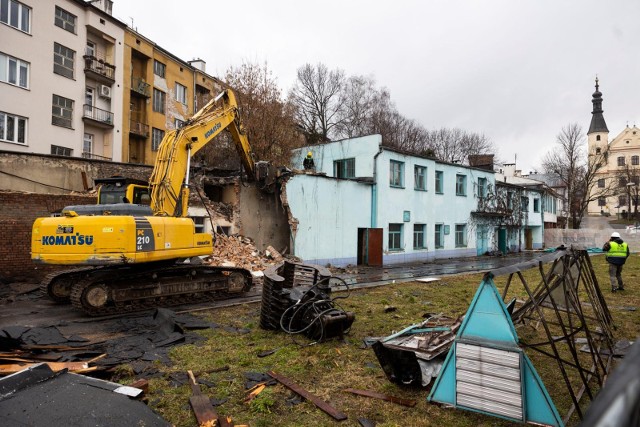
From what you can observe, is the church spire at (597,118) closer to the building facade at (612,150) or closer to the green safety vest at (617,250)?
the building facade at (612,150)

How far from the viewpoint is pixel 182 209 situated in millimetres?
11211

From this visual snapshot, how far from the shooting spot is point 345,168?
2458cm

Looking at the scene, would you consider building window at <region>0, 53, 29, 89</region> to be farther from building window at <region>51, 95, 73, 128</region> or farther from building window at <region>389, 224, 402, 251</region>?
building window at <region>389, 224, 402, 251</region>

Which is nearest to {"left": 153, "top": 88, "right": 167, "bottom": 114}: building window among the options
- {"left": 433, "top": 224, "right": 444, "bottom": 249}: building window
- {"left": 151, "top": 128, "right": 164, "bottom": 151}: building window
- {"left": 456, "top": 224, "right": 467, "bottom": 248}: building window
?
{"left": 151, "top": 128, "right": 164, "bottom": 151}: building window

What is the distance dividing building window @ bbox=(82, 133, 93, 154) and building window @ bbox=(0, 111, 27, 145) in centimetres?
417

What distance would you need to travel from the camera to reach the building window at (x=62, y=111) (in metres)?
25.4

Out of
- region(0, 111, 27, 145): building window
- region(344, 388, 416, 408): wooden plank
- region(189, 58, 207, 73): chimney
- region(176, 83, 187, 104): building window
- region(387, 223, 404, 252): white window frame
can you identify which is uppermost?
region(189, 58, 207, 73): chimney

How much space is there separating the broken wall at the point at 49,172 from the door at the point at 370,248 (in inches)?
493

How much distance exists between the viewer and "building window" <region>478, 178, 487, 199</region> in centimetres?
3088

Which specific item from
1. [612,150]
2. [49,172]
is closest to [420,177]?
[49,172]

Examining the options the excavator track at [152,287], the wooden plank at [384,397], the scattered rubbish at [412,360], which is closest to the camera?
the wooden plank at [384,397]

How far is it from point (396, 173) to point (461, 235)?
28.9 ft

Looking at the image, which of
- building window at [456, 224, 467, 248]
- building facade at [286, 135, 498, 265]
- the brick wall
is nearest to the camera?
the brick wall

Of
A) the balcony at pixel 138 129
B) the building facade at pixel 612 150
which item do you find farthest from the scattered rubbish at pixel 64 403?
the building facade at pixel 612 150
